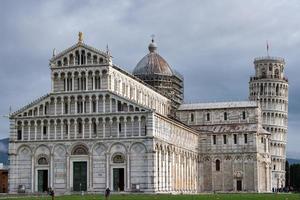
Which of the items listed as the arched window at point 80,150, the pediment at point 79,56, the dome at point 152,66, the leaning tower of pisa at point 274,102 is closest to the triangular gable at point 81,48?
the pediment at point 79,56

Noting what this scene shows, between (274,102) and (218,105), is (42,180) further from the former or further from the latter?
(274,102)

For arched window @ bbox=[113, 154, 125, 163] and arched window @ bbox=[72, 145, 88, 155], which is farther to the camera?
arched window @ bbox=[72, 145, 88, 155]

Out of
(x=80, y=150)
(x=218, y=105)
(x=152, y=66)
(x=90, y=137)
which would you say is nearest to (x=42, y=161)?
(x=80, y=150)

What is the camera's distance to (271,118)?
439 feet

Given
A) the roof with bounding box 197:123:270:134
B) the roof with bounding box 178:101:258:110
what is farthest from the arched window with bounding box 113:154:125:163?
the roof with bounding box 178:101:258:110

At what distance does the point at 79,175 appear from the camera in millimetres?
85438

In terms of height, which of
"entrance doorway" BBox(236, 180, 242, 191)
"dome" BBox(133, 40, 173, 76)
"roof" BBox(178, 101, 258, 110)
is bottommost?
"entrance doorway" BBox(236, 180, 242, 191)

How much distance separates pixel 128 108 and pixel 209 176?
2877cm

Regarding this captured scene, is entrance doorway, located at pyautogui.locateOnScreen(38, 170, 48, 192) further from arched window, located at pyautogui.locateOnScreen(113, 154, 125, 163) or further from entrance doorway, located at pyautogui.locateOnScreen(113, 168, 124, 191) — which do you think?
arched window, located at pyautogui.locateOnScreen(113, 154, 125, 163)

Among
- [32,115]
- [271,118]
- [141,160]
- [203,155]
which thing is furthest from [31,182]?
[271,118]

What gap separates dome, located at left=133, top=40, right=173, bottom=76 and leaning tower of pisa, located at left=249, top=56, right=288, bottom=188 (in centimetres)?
2415

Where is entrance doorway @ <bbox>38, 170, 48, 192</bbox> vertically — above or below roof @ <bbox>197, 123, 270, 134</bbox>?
below

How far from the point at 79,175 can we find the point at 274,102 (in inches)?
2321

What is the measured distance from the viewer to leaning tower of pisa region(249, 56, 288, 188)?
439 ft
